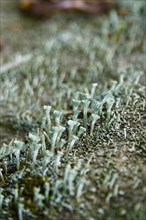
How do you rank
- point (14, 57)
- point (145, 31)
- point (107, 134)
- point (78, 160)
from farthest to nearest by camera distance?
point (145, 31), point (14, 57), point (107, 134), point (78, 160)

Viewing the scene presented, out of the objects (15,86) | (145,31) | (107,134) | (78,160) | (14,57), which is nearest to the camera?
(78,160)

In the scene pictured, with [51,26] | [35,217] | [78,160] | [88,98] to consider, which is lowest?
[35,217]

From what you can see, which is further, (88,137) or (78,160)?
(88,137)

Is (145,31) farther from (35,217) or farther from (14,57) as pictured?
(35,217)

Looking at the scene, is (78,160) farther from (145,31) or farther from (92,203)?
(145,31)

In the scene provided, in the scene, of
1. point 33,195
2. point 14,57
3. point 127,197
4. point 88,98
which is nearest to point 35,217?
point 33,195

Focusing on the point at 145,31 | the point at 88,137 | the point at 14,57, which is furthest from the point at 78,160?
the point at 145,31

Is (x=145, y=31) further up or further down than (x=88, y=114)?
further up
